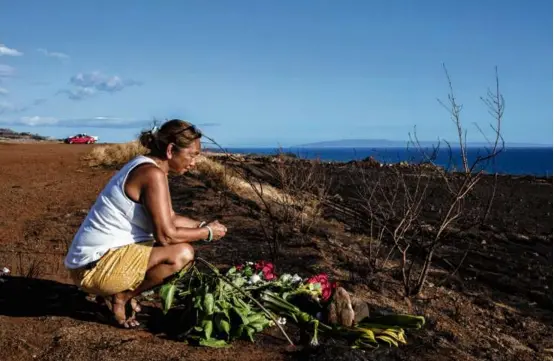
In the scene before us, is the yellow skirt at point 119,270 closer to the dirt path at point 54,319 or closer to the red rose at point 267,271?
the dirt path at point 54,319

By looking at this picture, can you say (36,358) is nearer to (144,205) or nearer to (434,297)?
(144,205)

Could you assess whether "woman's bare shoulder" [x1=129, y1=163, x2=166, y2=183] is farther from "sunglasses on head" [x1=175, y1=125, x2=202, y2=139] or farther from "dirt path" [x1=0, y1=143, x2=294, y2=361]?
"dirt path" [x1=0, y1=143, x2=294, y2=361]

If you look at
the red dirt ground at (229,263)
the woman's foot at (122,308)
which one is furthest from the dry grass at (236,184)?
the woman's foot at (122,308)

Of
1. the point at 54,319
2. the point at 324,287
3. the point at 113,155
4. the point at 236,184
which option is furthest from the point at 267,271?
the point at 113,155

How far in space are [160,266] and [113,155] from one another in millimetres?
11536

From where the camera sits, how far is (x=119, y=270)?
11.9 ft

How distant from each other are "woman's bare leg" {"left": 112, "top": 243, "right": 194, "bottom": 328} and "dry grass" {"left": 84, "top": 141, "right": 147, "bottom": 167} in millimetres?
10401

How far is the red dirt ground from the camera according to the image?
3.66 metres

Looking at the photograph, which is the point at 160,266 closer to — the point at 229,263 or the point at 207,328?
the point at 207,328

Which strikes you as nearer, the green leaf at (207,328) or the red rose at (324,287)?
the green leaf at (207,328)

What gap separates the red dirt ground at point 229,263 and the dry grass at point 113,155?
2540 mm

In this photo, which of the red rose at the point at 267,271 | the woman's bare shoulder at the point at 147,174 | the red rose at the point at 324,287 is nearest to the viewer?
the woman's bare shoulder at the point at 147,174

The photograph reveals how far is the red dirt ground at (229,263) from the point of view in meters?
3.66

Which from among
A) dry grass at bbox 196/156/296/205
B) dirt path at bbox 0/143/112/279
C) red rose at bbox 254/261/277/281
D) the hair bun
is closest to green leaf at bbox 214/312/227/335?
red rose at bbox 254/261/277/281
